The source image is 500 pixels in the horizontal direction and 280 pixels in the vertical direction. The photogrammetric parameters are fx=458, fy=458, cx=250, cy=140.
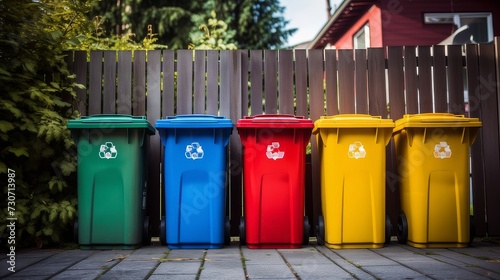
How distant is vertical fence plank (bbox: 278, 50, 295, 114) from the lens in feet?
16.2

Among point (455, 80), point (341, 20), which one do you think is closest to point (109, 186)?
point (455, 80)

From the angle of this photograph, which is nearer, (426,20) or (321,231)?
(321,231)

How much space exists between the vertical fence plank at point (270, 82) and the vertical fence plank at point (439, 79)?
1.73m

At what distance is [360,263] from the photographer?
3326mm

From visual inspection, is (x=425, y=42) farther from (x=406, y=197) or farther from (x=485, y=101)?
(x=406, y=197)

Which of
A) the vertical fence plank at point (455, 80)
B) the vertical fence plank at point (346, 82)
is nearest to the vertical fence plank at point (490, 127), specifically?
the vertical fence plank at point (455, 80)

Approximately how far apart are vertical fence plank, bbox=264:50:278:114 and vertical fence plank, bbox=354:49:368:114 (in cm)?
87

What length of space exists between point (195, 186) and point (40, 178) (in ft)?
4.97

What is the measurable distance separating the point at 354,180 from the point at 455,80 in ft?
6.08

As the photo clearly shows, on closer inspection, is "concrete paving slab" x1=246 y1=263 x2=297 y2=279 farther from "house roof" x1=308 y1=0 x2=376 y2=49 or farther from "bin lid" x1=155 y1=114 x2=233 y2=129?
"house roof" x1=308 y1=0 x2=376 y2=49

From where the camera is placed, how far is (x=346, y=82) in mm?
4969

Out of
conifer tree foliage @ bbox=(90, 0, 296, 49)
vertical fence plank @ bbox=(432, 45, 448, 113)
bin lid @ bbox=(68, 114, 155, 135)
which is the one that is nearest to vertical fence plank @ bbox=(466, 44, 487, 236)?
vertical fence plank @ bbox=(432, 45, 448, 113)

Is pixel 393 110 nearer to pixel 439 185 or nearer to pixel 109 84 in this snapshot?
pixel 439 185

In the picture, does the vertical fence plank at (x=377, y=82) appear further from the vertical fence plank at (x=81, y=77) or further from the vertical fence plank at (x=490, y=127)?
the vertical fence plank at (x=81, y=77)
